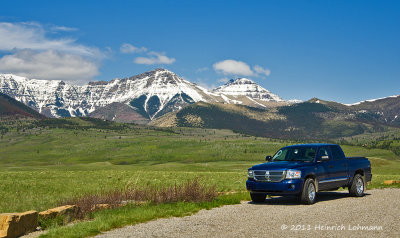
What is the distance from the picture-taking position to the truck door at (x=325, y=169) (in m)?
19.6

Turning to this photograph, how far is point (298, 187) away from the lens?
59.9 ft

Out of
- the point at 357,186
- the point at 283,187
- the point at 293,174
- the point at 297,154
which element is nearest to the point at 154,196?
the point at 283,187

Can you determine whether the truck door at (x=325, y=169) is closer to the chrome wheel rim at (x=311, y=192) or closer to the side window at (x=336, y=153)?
the side window at (x=336, y=153)

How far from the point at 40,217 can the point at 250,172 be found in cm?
935

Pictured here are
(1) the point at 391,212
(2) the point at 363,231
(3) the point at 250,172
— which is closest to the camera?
(2) the point at 363,231

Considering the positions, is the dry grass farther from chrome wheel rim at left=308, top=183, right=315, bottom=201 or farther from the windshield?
chrome wheel rim at left=308, top=183, right=315, bottom=201

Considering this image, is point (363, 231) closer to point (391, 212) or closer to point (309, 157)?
point (391, 212)

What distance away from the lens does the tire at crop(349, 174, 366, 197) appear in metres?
21.9

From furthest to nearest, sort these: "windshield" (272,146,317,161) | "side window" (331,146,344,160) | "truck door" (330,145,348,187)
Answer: "side window" (331,146,344,160) < "truck door" (330,145,348,187) < "windshield" (272,146,317,161)

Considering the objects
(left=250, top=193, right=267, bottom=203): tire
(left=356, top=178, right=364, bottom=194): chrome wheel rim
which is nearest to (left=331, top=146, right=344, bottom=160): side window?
(left=356, top=178, right=364, bottom=194): chrome wheel rim

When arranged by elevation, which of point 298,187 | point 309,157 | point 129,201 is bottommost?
point 129,201

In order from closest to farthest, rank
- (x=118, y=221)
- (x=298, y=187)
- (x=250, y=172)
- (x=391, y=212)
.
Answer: (x=118, y=221)
(x=391, y=212)
(x=298, y=187)
(x=250, y=172)

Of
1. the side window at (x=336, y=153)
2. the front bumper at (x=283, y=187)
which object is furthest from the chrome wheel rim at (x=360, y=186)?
the front bumper at (x=283, y=187)

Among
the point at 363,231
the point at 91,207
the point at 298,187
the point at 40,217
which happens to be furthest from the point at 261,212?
the point at 40,217
